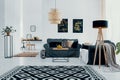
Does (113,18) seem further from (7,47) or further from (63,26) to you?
(7,47)

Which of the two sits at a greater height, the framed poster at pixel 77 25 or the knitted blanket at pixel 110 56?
the framed poster at pixel 77 25

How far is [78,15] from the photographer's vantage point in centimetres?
1134

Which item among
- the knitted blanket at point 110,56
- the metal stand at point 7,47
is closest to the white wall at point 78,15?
the metal stand at point 7,47

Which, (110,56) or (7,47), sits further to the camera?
(7,47)

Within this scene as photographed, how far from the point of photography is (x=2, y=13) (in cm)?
877

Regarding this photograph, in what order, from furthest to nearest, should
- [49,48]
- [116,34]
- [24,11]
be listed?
[24,11] → [49,48] → [116,34]

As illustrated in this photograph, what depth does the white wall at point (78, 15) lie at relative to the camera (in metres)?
11.3

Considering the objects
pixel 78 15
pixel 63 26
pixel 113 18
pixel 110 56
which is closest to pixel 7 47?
pixel 63 26

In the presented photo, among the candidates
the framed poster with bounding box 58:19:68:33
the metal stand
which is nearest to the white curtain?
the framed poster with bounding box 58:19:68:33

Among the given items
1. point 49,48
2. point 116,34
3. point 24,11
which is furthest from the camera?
point 24,11

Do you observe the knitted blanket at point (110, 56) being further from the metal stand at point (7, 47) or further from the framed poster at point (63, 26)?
the framed poster at point (63, 26)

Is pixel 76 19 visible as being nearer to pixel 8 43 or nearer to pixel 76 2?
pixel 76 2

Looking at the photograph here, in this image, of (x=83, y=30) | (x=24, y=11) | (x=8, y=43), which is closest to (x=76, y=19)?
(x=83, y=30)

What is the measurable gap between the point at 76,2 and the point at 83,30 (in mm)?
1625
